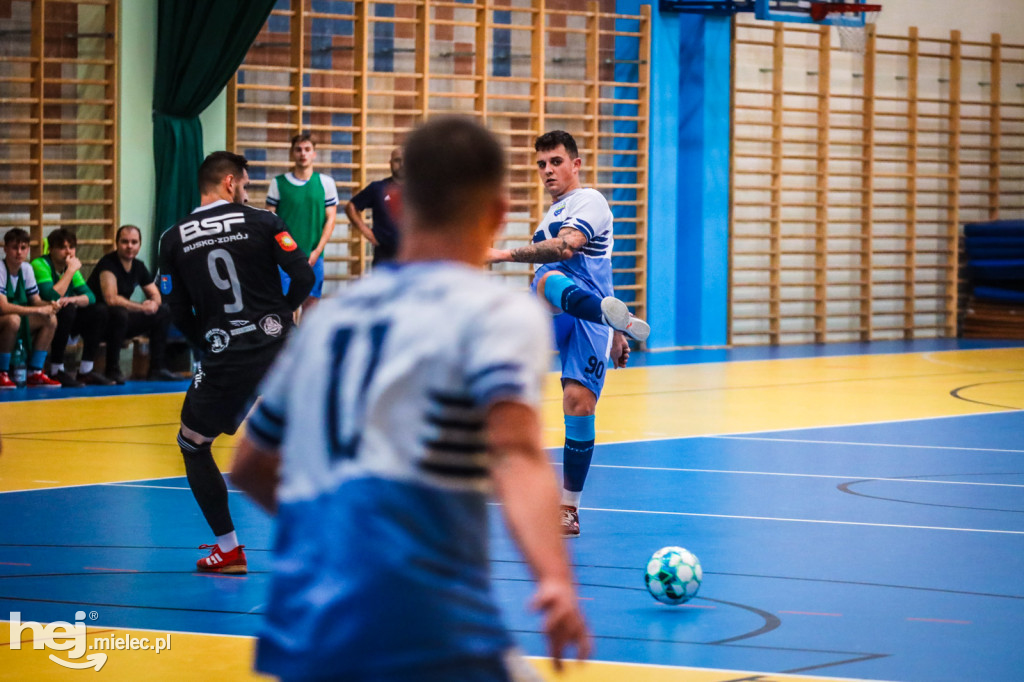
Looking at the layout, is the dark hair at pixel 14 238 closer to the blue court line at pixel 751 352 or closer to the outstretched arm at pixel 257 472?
the blue court line at pixel 751 352

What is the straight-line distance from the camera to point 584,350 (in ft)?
20.2

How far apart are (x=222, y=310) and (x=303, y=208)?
7313 millimetres

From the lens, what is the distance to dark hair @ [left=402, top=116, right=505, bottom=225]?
1846 millimetres

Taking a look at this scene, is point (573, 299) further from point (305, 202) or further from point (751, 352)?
point (751, 352)

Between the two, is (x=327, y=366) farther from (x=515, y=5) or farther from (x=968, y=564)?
(x=515, y=5)

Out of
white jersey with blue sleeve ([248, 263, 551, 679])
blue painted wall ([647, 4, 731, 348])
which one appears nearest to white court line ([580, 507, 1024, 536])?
white jersey with blue sleeve ([248, 263, 551, 679])

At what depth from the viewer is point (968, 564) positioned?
5355mm

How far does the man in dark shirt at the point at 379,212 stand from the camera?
41.3 ft

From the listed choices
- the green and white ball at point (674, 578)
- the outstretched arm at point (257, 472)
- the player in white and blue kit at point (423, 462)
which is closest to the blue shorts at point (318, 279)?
the green and white ball at point (674, 578)

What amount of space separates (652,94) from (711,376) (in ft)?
14.2

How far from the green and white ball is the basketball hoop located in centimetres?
1165

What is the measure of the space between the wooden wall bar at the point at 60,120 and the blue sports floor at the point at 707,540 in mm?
2461

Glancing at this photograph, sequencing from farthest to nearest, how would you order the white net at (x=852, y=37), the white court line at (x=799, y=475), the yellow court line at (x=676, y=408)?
the white net at (x=852, y=37) < the yellow court line at (x=676, y=408) < the white court line at (x=799, y=475)

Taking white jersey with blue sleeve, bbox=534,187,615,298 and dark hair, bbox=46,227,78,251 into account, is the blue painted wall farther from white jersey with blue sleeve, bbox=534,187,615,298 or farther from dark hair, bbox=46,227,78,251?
white jersey with blue sleeve, bbox=534,187,615,298
